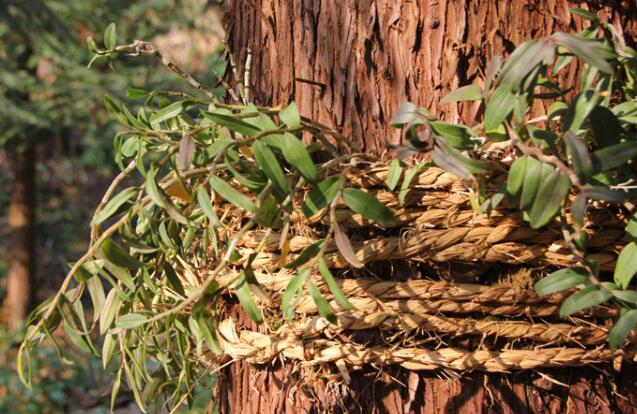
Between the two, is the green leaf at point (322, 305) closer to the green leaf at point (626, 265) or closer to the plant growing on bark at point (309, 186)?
the plant growing on bark at point (309, 186)

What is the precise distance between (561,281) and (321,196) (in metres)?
0.25

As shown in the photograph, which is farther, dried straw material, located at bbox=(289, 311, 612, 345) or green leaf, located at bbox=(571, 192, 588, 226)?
dried straw material, located at bbox=(289, 311, 612, 345)

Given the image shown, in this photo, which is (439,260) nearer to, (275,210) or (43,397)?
(275,210)

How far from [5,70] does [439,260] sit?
19.6 ft

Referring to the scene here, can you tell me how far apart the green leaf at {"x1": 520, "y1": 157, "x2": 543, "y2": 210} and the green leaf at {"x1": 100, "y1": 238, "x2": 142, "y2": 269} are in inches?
16.0

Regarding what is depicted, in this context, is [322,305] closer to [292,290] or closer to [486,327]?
[292,290]

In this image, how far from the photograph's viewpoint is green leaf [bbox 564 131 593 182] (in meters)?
0.64

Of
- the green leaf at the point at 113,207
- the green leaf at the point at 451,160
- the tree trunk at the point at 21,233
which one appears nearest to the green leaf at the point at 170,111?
the green leaf at the point at 113,207

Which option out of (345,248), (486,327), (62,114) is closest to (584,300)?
(486,327)

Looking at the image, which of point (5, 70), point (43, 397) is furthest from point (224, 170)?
point (5, 70)

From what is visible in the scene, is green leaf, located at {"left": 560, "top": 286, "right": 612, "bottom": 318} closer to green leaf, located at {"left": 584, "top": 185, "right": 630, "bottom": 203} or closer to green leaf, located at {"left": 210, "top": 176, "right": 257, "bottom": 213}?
green leaf, located at {"left": 584, "top": 185, "right": 630, "bottom": 203}

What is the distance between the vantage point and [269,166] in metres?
0.74

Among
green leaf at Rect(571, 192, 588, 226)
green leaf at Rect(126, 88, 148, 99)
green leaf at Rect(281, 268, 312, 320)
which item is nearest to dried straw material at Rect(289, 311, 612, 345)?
green leaf at Rect(281, 268, 312, 320)

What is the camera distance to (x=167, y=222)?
907mm
